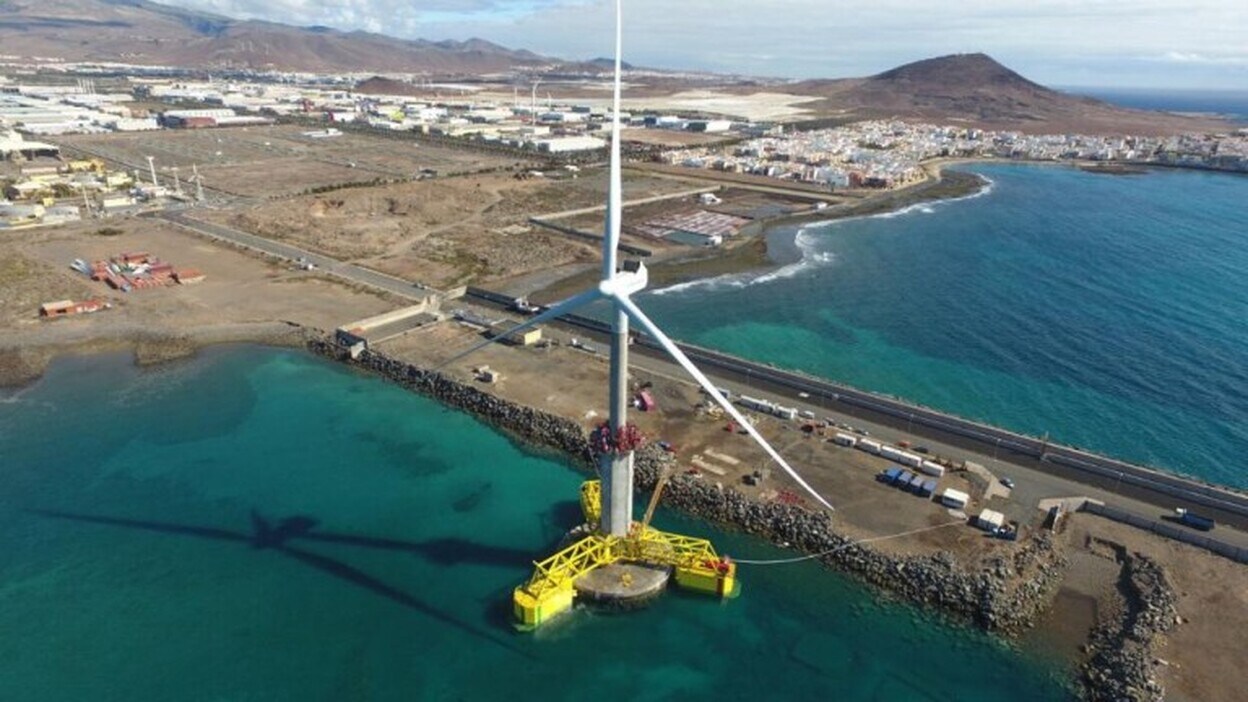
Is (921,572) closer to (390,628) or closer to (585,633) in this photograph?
(585,633)

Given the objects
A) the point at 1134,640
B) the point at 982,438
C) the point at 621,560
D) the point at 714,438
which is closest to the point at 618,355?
the point at 621,560

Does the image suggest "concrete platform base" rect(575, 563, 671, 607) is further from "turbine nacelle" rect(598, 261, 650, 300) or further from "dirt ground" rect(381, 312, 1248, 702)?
"turbine nacelle" rect(598, 261, 650, 300)

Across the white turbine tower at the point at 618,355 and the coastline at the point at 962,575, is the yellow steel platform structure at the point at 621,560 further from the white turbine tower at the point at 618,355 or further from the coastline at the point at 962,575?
the coastline at the point at 962,575

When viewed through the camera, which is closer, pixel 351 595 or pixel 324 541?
pixel 351 595

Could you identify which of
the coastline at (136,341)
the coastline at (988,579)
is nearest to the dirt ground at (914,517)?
the coastline at (988,579)

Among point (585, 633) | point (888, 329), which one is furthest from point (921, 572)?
point (888, 329)

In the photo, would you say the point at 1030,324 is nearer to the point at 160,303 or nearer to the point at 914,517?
the point at 914,517
